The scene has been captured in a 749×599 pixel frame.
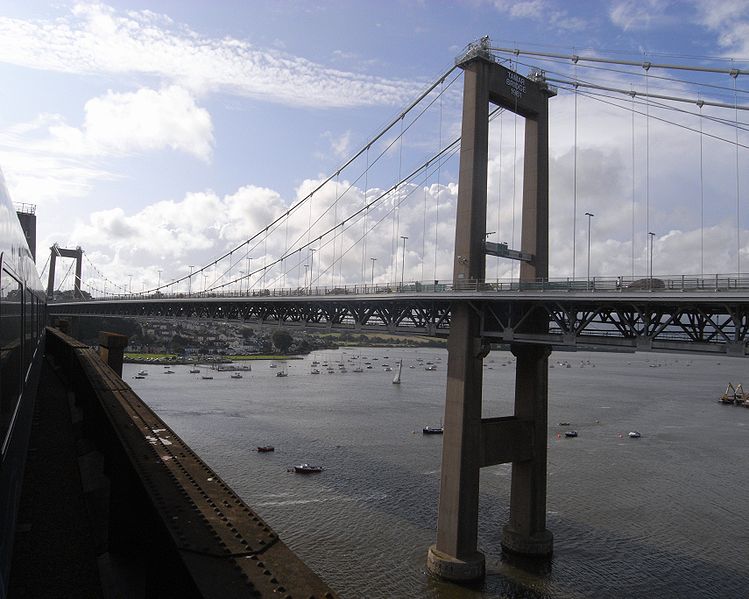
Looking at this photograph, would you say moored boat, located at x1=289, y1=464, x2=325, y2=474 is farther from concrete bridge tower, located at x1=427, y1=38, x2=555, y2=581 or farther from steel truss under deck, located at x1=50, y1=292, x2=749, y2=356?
concrete bridge tower, located at x1=427, y1=38, x2=555, y2=581

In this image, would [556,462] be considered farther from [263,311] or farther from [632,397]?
[632,397]

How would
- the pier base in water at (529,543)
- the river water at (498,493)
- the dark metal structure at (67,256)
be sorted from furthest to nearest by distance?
the dark metal structure at (67,256) → the pier base in water at (529,543) → the river water at (498,493)

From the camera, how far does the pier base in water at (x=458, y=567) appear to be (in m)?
17.1

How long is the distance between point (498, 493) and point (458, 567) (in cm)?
972

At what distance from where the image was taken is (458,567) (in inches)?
673

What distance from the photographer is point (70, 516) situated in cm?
795

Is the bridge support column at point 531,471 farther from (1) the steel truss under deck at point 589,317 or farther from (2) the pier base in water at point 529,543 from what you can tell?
(1) the steel truss under deck at point 589,317

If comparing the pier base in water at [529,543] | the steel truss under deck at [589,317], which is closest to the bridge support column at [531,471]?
the pier base in water at [529,543]

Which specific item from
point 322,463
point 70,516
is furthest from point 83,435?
Result: point 322,463

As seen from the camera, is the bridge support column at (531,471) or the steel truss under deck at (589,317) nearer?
the steel truss under deck at (589,317)

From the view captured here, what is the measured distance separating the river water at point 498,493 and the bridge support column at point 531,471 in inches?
25.6

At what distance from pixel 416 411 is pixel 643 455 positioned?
21354 mm

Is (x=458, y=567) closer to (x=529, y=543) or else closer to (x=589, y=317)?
(x=529, y=543)

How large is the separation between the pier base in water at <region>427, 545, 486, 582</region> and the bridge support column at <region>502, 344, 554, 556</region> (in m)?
2.42
